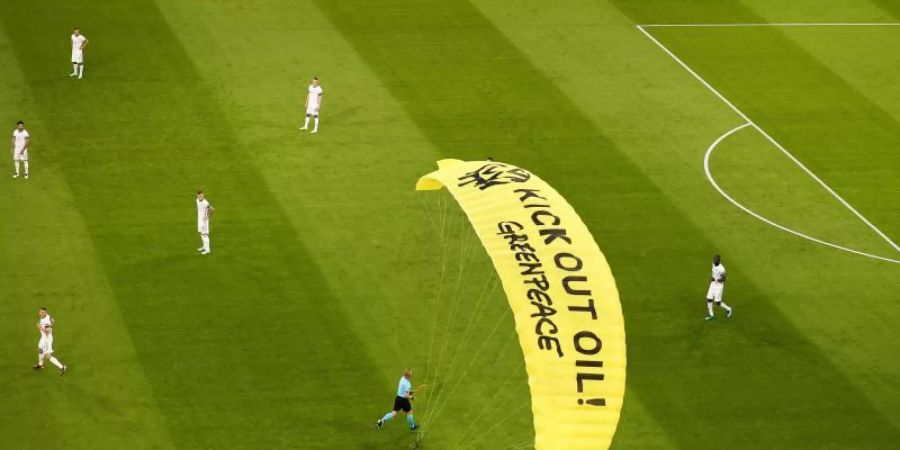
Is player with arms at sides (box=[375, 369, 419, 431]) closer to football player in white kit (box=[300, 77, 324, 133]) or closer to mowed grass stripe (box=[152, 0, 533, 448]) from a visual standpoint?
A: mowed grass stripe (box=[152, 0, 533, 448])

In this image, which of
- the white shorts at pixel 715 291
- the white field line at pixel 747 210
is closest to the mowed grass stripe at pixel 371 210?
the white shorts at pixel 715 291

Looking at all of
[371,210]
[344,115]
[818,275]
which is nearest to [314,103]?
[344,115]

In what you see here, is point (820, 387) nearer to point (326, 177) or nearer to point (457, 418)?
point (457, 418)

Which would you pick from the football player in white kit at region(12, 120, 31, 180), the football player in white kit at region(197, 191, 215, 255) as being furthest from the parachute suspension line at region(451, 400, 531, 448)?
the football player in white kit at region(12, 120, 31, 180)

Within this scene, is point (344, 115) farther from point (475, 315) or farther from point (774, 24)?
point (774, 24)

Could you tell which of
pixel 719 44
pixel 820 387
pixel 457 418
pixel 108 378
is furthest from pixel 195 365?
pixel 719 44
